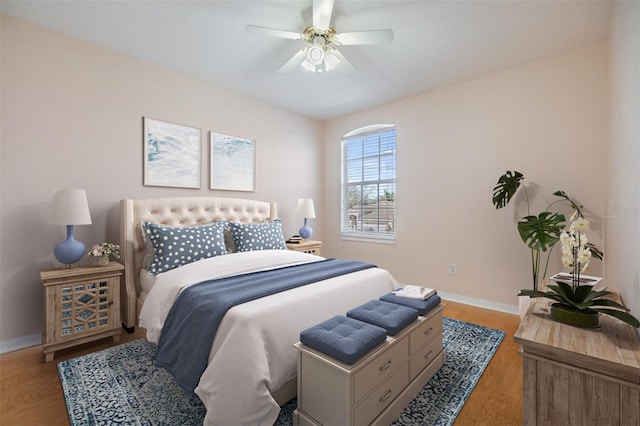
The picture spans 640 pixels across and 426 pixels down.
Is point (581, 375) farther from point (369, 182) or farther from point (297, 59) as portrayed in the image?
point (369, 182)

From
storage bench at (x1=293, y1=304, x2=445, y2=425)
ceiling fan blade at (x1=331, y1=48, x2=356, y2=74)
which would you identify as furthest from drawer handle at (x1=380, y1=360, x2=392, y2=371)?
ceiling fan blade at (x1=331, y1=48, x2=356, y2=74)

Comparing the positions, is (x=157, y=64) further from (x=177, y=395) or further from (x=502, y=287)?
(x=502, y=287)

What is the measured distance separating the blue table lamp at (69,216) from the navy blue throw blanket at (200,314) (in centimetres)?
110

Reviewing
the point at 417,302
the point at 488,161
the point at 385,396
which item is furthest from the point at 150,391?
the point at 488,161

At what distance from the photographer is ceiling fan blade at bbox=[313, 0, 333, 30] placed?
1.91 metres

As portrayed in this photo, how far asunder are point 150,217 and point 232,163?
120 centimetres

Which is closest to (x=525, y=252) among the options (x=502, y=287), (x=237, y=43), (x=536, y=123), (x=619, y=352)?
(x=502, y=287)

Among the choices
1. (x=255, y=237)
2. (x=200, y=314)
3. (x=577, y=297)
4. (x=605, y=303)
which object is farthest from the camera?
(x=255, y=237)

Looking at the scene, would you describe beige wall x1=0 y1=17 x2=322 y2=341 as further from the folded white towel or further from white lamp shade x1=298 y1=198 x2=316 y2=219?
the folded white towel

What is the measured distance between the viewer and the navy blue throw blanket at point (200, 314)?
1.52 metres

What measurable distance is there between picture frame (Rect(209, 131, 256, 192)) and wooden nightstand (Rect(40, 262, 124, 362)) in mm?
1472

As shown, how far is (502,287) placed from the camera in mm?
3086

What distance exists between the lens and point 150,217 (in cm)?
279

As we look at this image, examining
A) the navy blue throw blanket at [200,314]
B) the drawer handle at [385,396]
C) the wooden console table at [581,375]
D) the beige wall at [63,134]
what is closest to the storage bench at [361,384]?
the drawer handle at [385,396]
